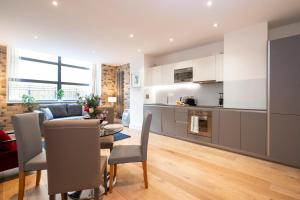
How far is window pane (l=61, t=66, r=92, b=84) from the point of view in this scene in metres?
6.47

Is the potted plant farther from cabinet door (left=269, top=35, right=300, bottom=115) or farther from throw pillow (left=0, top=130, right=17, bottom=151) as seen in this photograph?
cabinet door (left=269, top=35, right=300, bottom=115)

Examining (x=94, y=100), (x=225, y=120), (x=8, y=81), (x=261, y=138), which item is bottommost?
(x=261, y=138)

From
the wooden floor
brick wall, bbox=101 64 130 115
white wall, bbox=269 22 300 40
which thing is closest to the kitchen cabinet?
white wall, bbox=269 22 300 40

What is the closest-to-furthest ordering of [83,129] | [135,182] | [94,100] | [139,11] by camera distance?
1. [83,129]
2. [135,182]
3. [94,100]
4. [139,11]

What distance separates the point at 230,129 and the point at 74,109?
17.2ft

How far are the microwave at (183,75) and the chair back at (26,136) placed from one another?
368 cm

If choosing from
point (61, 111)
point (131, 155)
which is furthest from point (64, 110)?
point (131, 155)

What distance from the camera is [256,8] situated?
269 centimetres

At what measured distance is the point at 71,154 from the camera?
4.41 ft

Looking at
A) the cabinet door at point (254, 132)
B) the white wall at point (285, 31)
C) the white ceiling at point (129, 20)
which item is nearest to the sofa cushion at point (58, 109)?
the white ceiling at point (129, 20)

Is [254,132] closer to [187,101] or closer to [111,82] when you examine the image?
[187,101]

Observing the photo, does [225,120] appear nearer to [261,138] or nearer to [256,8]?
[261,138]

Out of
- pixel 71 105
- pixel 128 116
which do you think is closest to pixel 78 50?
pixel 71 105

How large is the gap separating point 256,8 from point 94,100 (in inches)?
124
